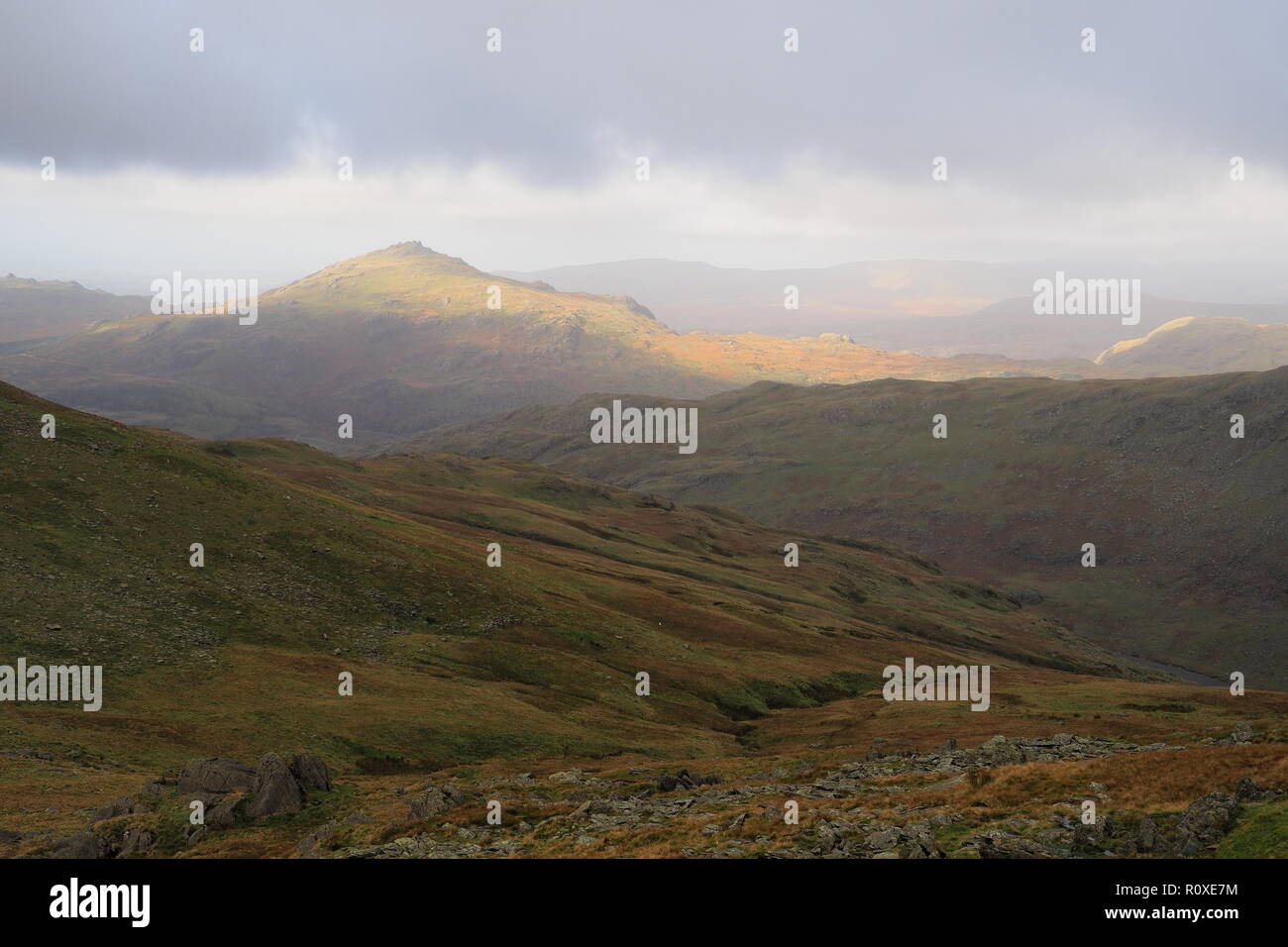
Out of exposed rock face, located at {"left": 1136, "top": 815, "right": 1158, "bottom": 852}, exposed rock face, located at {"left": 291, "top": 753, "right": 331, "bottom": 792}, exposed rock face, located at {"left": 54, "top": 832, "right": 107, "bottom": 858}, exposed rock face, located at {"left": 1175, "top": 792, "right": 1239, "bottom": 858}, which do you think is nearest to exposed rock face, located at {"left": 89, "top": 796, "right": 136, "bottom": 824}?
exposed rock face, located at {"left": 54, "top": 832, "right": 107, "bottom": 858}

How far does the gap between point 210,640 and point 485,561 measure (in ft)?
115

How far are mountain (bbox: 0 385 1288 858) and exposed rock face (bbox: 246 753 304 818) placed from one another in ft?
0.36

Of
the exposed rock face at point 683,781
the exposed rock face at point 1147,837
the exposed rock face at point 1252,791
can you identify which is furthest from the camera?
the exposed rock face at point 683,781

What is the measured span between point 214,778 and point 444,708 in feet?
72.5

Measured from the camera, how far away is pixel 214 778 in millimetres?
40906

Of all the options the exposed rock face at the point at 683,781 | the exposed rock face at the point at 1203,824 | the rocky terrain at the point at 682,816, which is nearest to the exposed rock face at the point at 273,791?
the rocky terrain at the point at 682,816

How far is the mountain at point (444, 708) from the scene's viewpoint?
3622 centimetres

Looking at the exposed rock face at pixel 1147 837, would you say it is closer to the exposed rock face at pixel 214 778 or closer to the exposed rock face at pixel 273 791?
the exposed rock face at pixel 273 791

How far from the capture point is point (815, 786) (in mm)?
45375

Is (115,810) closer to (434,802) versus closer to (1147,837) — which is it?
(434,802)

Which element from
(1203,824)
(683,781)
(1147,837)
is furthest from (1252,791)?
(683,781)

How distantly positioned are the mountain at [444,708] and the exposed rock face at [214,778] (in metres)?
0.13
